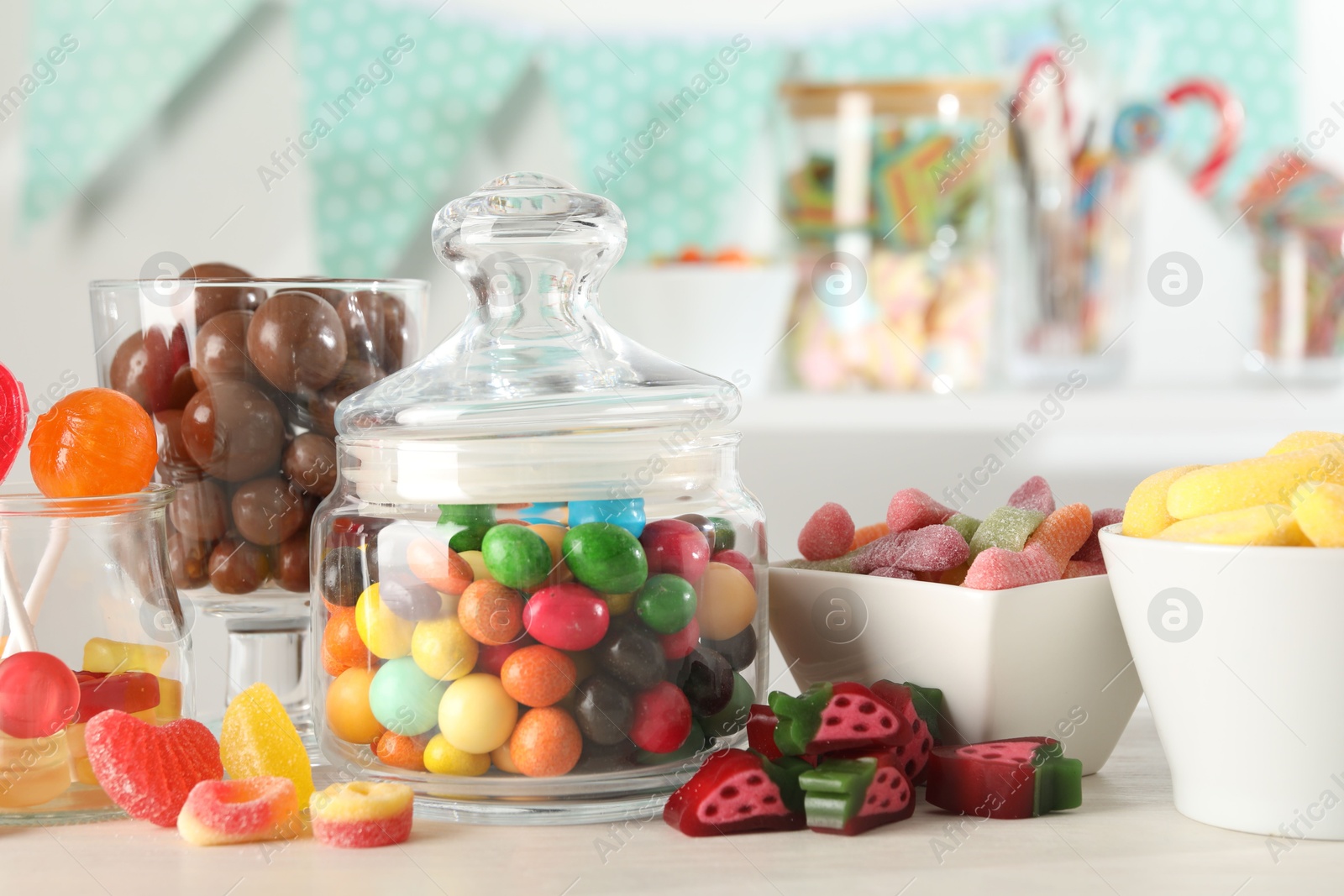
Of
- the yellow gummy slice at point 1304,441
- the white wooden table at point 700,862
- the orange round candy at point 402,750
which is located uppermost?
the yellow gummy slice at point 1304,441

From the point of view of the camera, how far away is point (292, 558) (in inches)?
27.3

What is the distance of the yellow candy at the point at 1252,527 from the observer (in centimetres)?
50

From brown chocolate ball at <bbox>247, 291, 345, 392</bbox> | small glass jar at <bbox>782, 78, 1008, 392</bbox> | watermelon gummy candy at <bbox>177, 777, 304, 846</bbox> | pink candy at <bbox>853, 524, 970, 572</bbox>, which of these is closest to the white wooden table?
watermelon gummy candy at <bbox>177, 777, 304, 846</bbox>

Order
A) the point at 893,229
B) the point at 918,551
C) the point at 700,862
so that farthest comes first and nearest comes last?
the point at 893,229
the point at 918,551
the point at 700,862

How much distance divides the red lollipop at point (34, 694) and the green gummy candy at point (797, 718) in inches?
12.0

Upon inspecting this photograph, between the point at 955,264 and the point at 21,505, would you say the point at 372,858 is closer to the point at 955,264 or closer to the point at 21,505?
the point at 21,505

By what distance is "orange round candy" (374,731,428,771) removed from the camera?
0.55 meters

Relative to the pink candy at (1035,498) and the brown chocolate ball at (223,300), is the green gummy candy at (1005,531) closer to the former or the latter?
the pink candy at (1035,498)

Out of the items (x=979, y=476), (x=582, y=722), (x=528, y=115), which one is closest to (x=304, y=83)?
(x=528, y=115)

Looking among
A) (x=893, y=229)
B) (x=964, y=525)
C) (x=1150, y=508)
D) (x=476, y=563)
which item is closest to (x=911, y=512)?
(x=964, y=525)

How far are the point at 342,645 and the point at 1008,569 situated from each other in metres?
0.30

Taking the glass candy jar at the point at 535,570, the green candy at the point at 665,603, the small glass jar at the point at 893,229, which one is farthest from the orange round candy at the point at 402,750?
the small glass jar at the point at 893,229

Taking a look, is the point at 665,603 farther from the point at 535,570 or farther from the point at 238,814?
the point at 238,814

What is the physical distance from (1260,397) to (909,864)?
1.32 meters
